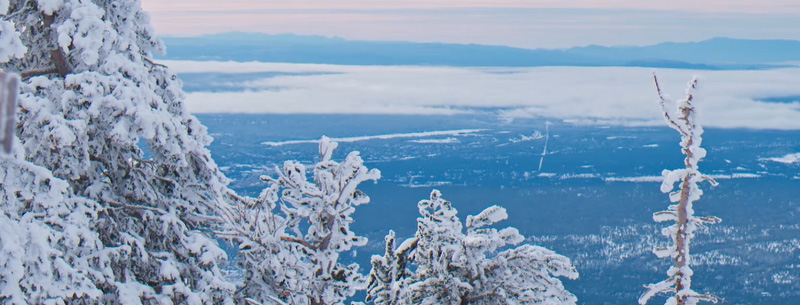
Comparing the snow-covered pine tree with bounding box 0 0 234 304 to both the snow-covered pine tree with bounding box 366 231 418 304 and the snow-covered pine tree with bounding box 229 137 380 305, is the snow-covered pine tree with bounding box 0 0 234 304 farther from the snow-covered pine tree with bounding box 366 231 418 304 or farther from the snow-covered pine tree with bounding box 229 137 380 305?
the snow-covered pine tree with bounding box 366 231 418 304

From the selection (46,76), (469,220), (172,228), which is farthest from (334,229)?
(46,76)

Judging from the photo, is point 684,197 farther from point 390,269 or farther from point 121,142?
point 121,142

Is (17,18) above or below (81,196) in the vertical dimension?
above

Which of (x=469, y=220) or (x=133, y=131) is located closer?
(x=133, y=131)

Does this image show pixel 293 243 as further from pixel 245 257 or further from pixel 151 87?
pixel 151 87

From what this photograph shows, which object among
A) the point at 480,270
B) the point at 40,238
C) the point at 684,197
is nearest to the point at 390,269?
the point at 480,270

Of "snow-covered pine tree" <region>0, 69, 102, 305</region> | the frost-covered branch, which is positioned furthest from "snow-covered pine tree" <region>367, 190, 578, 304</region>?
the frost-covered branch

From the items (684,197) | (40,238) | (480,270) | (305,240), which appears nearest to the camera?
(40,238)
